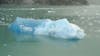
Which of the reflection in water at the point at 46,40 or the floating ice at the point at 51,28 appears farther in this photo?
the floating ice at the point at 51,28

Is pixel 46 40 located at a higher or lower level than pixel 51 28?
lower

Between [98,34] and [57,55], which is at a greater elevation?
[57,55]

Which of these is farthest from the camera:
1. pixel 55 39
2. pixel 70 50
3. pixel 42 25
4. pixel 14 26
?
pixel 14 26

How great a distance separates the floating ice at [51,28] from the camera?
9102 mm

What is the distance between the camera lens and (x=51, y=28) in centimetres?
957

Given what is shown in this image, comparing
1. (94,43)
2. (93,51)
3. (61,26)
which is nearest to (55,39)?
(61,26)

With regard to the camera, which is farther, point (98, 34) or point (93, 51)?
point (98, 34)

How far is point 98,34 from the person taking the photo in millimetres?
10281

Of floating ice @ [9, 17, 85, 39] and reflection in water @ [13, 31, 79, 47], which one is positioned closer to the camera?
reflection in water @ [13, 31, 79, 47]

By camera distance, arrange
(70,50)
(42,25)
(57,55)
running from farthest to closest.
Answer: (42,25), (70,50), (57,55)

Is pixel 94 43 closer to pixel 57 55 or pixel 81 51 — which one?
pixel 81 51

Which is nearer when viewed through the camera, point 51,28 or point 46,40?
point 46,40

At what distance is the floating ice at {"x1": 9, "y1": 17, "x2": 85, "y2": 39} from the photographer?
910 centimetres

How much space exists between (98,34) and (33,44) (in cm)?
238
